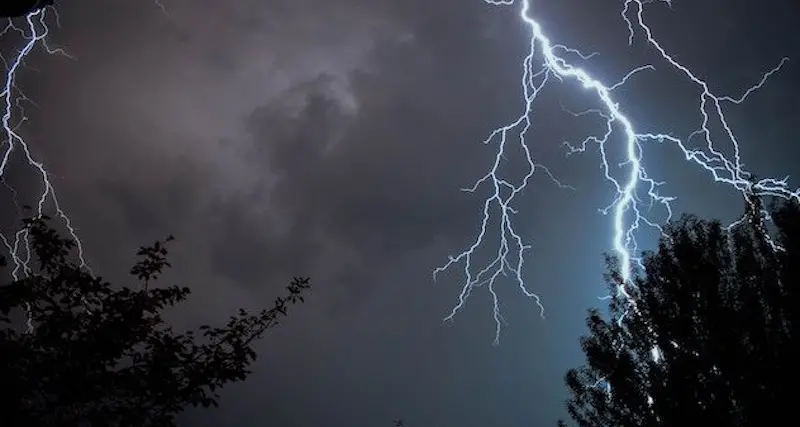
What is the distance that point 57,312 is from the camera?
9.82ft

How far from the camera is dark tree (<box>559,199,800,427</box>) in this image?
20.0 feet

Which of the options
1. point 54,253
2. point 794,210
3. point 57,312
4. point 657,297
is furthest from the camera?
point 657,297

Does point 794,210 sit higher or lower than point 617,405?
higher

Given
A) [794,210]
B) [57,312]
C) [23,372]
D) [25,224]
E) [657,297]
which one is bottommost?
[23,372]

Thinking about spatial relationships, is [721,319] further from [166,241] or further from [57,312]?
[57,312]

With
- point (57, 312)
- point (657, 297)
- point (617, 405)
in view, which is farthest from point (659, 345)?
point (57, 312)

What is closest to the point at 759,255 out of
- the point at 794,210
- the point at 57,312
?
the point at 794,210

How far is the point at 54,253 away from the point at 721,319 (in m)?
8.17

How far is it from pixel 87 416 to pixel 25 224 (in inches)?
73.4

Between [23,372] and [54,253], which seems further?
[54,253]

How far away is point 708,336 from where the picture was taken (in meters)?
6.68

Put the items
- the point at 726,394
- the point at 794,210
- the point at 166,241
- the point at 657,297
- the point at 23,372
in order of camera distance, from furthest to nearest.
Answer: the point at 657,297
the point at 794,210
the point at 726,394
the point at 166,241
the point at 23,372

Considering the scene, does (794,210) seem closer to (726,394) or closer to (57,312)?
(726,394)

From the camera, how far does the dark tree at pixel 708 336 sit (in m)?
6.11
